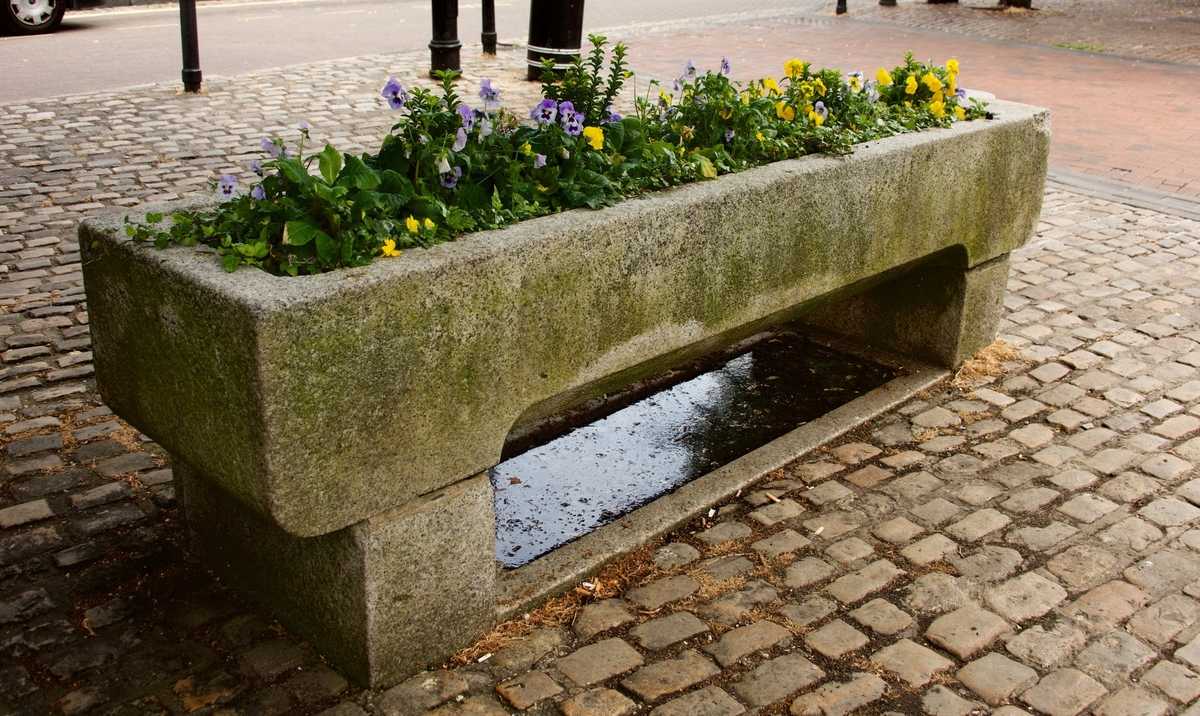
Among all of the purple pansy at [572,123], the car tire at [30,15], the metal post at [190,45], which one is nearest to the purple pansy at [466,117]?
the purple pansy at [572,123]

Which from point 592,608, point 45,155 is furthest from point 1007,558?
point 45,155

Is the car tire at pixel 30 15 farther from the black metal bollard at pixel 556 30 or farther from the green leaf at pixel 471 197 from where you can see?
the green leaf at pixel 471 197

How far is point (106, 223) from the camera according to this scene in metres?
2.83

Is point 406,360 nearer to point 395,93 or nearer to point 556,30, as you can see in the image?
point 395,93

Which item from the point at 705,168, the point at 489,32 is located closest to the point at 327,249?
the point at 705,168

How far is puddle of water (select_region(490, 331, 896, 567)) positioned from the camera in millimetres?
3717

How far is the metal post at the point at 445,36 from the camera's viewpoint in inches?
377

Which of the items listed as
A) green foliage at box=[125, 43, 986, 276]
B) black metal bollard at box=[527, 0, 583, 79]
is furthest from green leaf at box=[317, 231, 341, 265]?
black metal bollard at box=[527, 0, 583, 79]

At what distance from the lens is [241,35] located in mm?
12195

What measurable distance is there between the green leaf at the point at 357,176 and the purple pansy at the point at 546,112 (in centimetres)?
61

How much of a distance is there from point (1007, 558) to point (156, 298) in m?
2.48

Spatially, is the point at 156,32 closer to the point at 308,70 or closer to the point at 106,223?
the point at 308,70

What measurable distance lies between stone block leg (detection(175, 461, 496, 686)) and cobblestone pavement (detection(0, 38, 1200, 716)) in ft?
0.25

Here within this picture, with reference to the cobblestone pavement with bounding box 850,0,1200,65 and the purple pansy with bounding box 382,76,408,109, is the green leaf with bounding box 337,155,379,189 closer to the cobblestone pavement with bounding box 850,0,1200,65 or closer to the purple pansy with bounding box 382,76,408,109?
the purple pansy with bounding box 382,76,408,109
